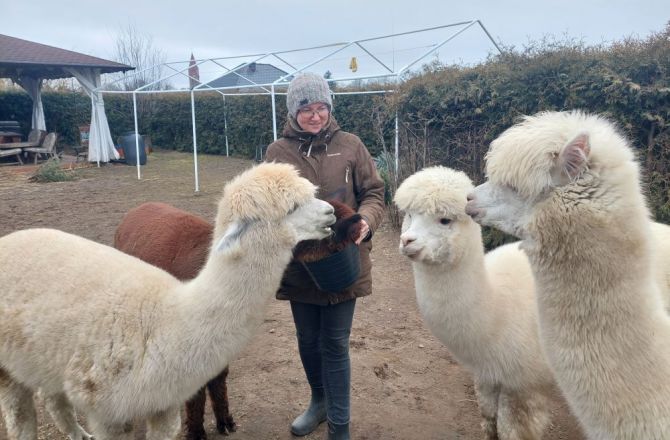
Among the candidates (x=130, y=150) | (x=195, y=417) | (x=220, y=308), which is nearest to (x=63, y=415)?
(x=195, y=417)

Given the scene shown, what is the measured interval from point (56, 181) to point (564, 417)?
44.8 feet

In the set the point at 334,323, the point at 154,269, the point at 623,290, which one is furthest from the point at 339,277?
the point at 623,290

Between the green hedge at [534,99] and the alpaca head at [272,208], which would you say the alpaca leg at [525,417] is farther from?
the green hedge at [534,99]

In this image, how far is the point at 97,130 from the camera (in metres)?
16.2

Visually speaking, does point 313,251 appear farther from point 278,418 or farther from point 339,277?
point 278,418

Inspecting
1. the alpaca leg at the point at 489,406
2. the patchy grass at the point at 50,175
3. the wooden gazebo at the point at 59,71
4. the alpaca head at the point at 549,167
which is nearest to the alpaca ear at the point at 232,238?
the alpaca head at the point at 549,167

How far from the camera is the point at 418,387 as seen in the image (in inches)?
147

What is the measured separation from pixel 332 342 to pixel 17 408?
1.69 metres

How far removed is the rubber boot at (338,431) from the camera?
291 centimetres

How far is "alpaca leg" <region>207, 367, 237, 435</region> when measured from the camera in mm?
3049

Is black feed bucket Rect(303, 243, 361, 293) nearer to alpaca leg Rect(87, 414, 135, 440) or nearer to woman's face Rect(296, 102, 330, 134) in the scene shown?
woman's face Rect(296, 102, 330, 134)

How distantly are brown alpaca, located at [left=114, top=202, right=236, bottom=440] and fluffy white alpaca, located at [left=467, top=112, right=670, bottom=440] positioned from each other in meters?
1.92

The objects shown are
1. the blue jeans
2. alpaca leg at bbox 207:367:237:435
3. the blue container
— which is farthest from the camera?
the blue container

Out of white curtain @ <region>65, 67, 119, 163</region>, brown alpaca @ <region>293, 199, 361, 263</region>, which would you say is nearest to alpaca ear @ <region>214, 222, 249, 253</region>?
brown alpaca @ <region>293, 199, 361, 263</region>
